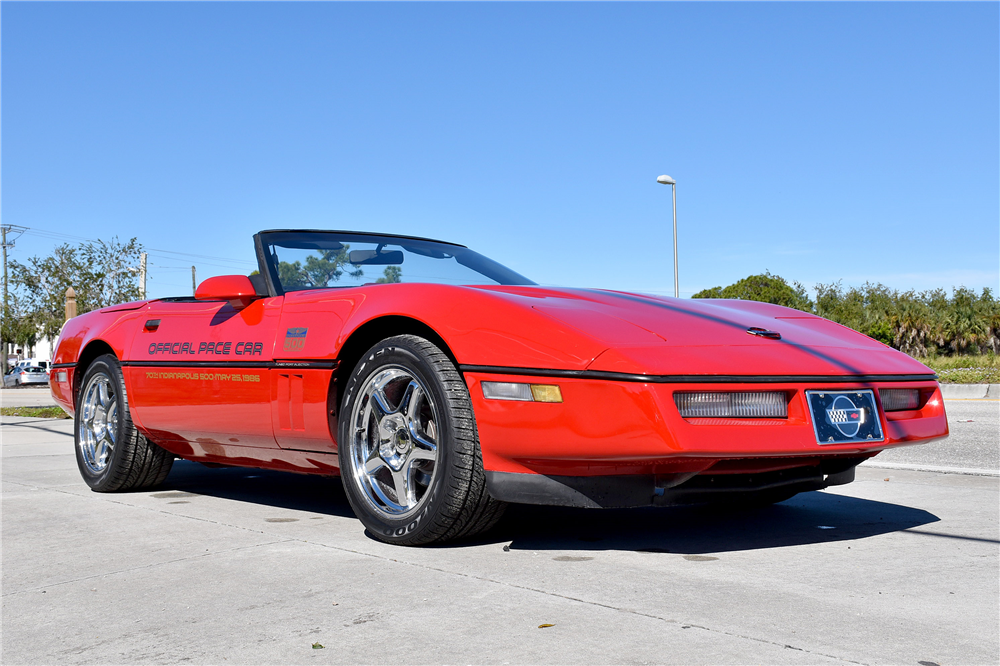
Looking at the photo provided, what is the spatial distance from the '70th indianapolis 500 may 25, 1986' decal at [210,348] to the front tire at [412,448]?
0.65m

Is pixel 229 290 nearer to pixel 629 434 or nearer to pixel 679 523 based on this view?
pixel 629 434

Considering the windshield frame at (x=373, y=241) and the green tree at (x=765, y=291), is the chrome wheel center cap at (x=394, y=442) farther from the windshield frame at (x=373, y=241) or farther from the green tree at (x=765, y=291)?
the green tree at (x=765, y=291)

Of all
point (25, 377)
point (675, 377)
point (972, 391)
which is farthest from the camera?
point (25, 377)

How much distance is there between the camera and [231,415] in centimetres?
405

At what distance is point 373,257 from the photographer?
443 centimetres

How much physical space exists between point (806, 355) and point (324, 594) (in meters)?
1.78

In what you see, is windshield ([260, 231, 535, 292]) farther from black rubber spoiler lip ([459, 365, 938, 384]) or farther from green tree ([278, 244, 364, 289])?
black rubber spoiler lip ([459, 365, 938, 384])

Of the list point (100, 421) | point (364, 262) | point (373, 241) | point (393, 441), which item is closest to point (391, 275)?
point (364, 262)

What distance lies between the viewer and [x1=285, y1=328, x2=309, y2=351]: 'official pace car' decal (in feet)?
12.1

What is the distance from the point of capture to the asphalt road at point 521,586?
2.12 m

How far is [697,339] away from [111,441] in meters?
3.44

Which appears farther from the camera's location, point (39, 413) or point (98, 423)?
point (39, 413)

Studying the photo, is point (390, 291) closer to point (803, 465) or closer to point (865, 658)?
point (803, 465)

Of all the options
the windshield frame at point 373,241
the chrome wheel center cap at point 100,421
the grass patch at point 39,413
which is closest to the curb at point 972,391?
the windshield frame at point 373,241
